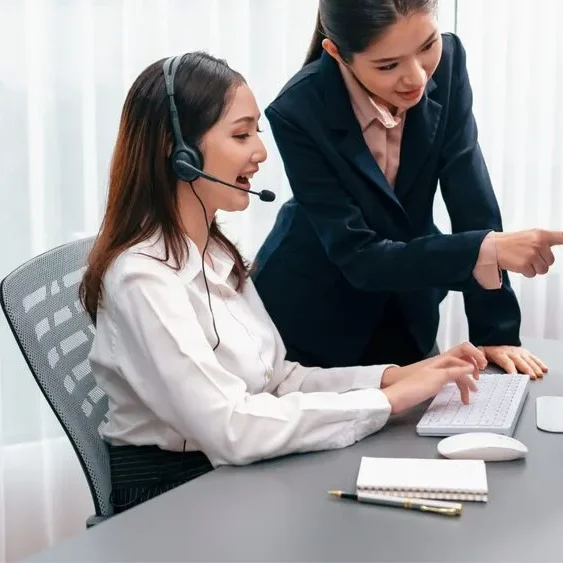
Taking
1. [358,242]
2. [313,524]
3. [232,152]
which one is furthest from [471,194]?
[313,524]

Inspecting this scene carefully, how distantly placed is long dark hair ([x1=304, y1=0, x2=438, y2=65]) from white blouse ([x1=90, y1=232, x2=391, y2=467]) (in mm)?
381

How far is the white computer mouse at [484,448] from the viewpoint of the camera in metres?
1.16

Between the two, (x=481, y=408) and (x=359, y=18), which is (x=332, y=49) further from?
(x=481, y=408)

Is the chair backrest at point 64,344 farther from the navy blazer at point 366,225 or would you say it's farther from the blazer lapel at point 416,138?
the blazer lapel at point 416,138

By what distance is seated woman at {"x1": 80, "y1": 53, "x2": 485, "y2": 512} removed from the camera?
4.04ft

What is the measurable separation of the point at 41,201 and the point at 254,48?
0.66m

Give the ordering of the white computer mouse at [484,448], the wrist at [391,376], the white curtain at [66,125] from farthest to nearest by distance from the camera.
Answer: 1. the white curtain at [66,125]
2. the wrist at [391,376]
3. the white computer mouse at [484,448]

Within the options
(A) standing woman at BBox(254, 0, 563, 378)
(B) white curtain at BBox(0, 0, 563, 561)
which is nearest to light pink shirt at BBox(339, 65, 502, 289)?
(A) standing woman at BBox(254, 0, 563, 378)

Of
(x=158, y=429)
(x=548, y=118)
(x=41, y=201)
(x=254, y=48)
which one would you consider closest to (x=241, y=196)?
(x=158, y=429)

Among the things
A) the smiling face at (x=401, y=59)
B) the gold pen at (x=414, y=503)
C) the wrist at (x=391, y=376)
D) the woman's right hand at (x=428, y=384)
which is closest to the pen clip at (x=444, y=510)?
the gold pen at (x=414, y=503)

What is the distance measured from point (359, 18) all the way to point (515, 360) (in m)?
0.64

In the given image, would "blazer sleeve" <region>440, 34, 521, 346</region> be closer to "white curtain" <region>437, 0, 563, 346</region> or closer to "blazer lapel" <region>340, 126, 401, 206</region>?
"blazer lapel" <region>340, 126, 401, 206</region>

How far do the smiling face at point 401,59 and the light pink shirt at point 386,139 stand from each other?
10 centimetres

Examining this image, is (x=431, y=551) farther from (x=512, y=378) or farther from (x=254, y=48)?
(x=254, y=48)
